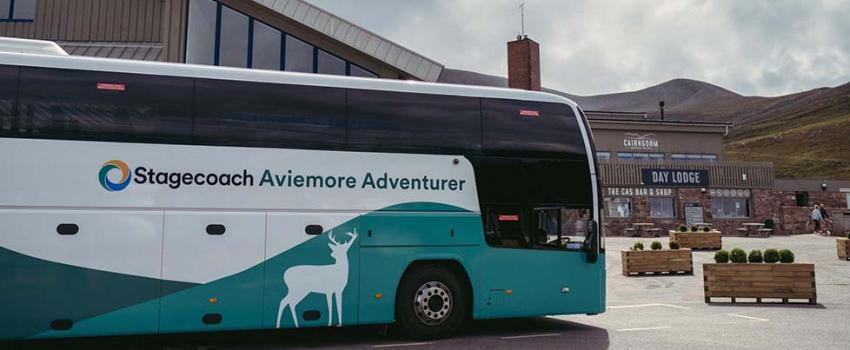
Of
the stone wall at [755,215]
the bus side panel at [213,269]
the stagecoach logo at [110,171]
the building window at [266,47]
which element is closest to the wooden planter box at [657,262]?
the building window at [266,47]

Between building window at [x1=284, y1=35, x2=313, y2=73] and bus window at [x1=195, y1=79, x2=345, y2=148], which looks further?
building window at [x1=284, y1=35, x2=313, y2=73]

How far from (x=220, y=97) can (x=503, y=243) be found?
446 centimetres

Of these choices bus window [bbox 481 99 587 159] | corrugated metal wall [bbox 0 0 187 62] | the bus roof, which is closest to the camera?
the bus roof

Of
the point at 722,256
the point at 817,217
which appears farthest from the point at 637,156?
the point at 722,256

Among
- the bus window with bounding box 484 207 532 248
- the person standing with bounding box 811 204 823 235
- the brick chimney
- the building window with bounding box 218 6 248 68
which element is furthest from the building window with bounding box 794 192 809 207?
the bus window with bounding box 484 207 532 248

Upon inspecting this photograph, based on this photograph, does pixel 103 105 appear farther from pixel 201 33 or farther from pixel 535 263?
pixel 201 33

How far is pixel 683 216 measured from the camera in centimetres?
3797

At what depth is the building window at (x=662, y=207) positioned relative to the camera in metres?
38.1

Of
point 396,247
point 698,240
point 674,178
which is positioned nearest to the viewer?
point 396,247

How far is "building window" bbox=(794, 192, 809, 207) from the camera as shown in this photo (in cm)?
4228

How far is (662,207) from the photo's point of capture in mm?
38344

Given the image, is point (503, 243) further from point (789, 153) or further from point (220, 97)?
point (789, 153)

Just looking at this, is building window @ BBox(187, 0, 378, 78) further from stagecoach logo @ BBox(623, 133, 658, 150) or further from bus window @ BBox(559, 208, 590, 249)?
stagecoach logo @ BBox(623, 133, 658, 150)

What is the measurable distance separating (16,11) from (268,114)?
15.7 meters
